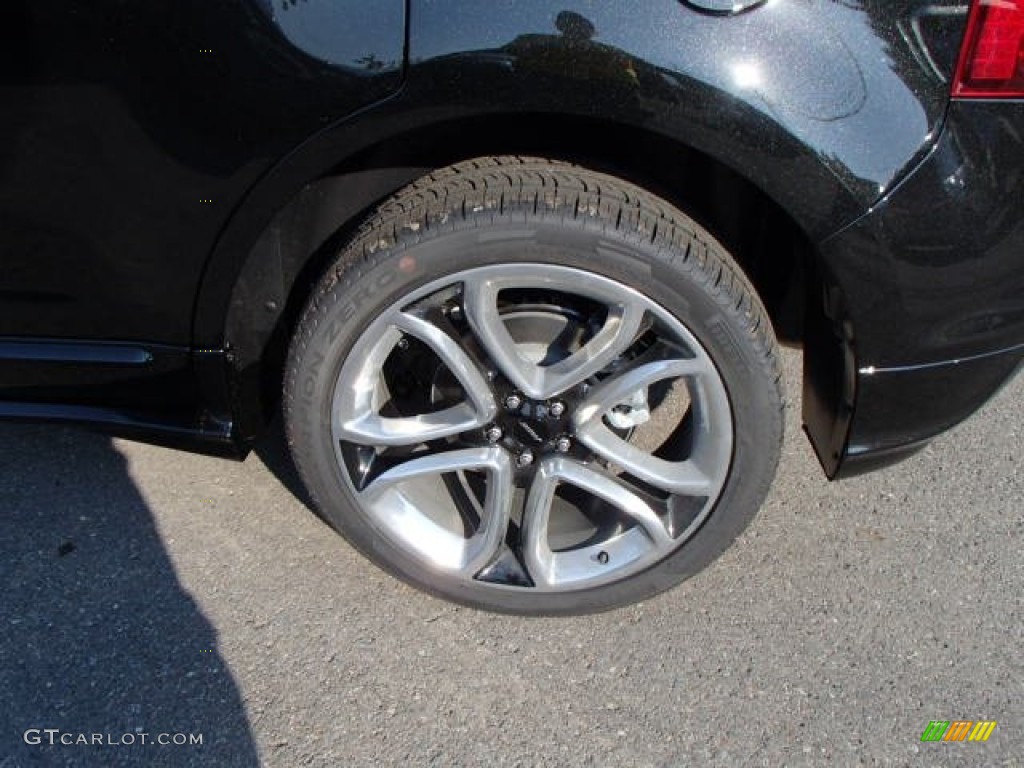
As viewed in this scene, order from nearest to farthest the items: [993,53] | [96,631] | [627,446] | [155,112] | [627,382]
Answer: [993,53] < [155,112] < [627,382] < [627,446] < [96,631]

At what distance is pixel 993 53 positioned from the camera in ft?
4.80

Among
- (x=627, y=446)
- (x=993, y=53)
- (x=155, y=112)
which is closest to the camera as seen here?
(x=993, y=53)

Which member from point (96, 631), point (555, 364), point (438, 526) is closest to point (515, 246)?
point (555, 364)

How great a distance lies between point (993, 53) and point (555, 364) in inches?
37.2

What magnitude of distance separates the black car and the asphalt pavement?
178 millimetres

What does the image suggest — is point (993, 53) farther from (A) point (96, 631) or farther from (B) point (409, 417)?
(A) point (96, 631)

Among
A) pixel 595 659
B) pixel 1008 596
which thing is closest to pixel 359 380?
pixel 595 659

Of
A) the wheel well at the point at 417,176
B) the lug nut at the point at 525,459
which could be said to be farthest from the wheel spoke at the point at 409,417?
the wheel well at the point at 417,176

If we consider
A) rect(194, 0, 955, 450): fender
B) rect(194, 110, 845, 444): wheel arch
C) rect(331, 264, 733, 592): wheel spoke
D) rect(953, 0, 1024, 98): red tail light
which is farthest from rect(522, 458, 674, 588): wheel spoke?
rect(953, 0, 1024, 98): red tail light

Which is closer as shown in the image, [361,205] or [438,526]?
[361,205]

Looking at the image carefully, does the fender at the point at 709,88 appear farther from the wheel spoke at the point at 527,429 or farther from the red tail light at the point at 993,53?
the wheel spoke at the point at 527,429

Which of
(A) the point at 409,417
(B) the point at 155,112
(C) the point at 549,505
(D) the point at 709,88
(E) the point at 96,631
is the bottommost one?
(E) the point at 96,631

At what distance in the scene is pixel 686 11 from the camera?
58.5 inches

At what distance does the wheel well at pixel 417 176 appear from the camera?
1.81 metres
